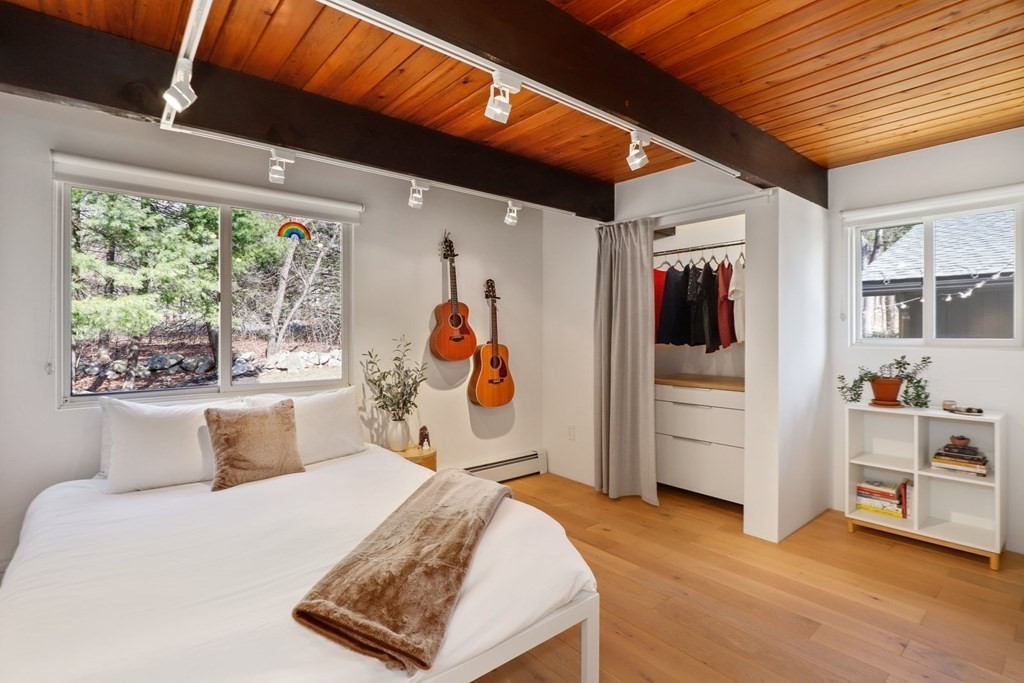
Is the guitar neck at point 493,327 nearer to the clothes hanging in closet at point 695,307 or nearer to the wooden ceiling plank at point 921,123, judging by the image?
the clothes hanging in closet at point 695,307

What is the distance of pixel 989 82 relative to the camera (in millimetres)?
2248

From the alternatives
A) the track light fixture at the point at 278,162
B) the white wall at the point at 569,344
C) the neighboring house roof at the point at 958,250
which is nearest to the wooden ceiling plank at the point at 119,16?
the track light fixture at the point at 278,162

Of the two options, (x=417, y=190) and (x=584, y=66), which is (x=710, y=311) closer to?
(x=417, y=190)

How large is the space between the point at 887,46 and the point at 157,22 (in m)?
2.77

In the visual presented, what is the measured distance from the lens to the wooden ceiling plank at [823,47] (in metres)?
1.74

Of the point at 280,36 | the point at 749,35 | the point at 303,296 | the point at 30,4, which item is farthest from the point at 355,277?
the point at 749,35

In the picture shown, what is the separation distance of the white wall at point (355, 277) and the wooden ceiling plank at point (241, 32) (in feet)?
3.45

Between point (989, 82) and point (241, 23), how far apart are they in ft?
10.5

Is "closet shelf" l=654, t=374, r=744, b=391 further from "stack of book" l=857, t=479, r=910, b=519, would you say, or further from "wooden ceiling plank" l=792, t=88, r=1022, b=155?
"wooden ceiling plank" l=792, t=88, r=1022, b=155

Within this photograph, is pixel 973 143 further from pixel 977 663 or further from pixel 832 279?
pixel 977 663

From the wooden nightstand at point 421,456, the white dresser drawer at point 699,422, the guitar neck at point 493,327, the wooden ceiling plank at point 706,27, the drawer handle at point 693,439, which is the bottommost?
the wooden nightstand at point 421,456

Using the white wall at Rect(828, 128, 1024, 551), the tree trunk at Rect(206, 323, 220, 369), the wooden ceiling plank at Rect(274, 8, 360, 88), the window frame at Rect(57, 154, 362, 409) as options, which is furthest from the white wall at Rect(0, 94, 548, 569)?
the white wall at Rect(828, 128, 1024, 551)

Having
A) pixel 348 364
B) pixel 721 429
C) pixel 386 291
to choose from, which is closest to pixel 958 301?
pixel 721 429

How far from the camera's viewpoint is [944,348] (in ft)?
10.4
